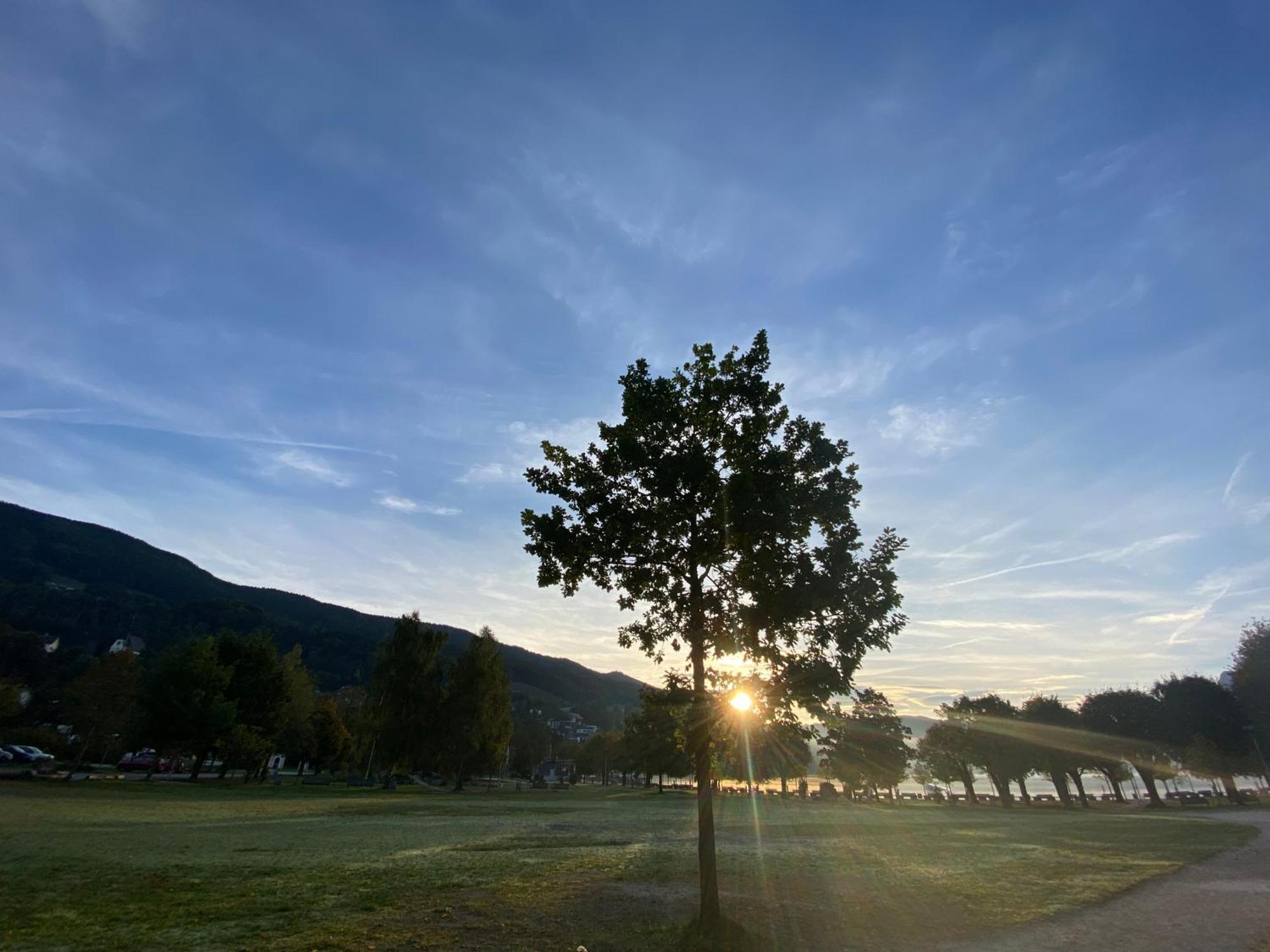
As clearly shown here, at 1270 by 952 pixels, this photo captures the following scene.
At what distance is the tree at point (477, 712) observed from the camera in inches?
2840

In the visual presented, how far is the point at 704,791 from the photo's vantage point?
41.4ft

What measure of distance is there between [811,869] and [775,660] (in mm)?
10403

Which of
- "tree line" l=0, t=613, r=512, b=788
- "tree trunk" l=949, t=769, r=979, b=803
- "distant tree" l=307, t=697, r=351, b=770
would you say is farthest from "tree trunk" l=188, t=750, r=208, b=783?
"tree trunk" l=949, t=769, r=979, b=803

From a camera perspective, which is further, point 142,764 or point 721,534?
point 142,764

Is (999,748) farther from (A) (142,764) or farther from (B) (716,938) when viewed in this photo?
(A) (142,764)

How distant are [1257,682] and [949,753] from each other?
113 feet

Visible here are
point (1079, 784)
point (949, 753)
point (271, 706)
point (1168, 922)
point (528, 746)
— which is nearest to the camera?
point (1168, 922)

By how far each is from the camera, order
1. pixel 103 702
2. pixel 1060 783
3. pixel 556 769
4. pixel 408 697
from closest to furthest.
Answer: pixel 103 702 → pixel 408 697 → pixel 1060 783 → pixel 556 769

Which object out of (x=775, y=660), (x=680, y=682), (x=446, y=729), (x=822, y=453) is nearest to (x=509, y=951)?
(x=680, y=682)

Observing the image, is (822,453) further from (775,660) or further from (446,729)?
(446,729)

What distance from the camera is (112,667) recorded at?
60.1 meters

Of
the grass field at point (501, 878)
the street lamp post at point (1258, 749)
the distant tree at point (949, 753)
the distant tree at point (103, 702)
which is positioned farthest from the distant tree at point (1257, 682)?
the distant tree at point (103, 702)

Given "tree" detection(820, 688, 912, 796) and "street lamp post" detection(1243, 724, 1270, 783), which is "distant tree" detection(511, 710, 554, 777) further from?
"street lamp post" detection(1243, 724, 1270, 783)

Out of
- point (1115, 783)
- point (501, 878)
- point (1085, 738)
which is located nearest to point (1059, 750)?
point (1085, 738)
